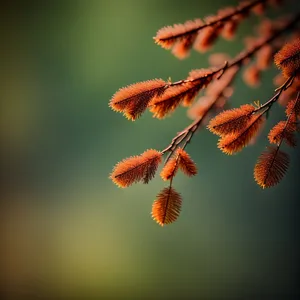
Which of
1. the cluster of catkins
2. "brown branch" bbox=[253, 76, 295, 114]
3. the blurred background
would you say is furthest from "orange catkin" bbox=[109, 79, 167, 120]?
the blurred background

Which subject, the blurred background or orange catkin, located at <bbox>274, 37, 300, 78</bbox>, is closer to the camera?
orange catkin, located at <bbox>274, 37, 300, 78</bbox>

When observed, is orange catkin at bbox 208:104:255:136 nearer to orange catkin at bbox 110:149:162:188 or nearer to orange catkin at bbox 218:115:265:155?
orange catkin at bbox 218:115:265:155

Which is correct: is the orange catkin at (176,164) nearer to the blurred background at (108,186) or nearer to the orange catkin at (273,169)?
the orange catkin at (273,169)

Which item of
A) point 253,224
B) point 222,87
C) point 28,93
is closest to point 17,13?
point 28,93

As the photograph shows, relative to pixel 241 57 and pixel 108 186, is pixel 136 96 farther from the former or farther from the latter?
pixel 108 186

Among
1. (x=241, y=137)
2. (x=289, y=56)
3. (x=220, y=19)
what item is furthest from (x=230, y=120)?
(x=220, y=19)
